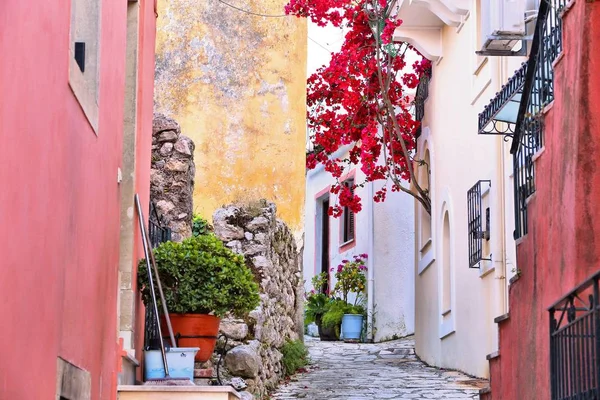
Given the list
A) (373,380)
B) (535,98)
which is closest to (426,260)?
(373,380)

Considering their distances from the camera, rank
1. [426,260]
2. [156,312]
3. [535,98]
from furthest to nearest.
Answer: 1. [426,260]
2. [535,98]
3. [156,312]

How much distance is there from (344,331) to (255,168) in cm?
521

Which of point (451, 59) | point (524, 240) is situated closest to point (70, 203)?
point (524, 240)

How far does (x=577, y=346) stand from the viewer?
705 centimetres

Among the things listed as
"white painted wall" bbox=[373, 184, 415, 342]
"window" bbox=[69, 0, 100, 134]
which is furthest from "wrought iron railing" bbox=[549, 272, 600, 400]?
"white painted wall" bbox=[373, 184, 415, 342]

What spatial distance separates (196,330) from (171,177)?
9.84ft

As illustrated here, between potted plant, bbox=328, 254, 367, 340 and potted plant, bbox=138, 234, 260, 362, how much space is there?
1343 centimetres

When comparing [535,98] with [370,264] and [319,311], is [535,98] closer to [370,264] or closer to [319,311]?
[370,264]

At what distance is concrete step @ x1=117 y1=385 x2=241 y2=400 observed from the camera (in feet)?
25.7

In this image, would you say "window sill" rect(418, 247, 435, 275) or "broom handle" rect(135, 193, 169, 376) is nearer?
"broom handle" rect(135, 193, 169, 376)

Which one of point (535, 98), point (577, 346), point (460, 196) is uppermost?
point (460, 196)

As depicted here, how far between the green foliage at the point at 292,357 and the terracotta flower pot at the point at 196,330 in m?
5.58

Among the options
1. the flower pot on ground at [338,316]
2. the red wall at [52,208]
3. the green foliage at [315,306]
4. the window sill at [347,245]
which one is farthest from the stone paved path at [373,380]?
the window sill at [347,245]

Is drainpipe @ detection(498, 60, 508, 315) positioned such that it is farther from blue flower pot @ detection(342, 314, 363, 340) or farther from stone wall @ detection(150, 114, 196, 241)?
blue flower pot @ detection(342, 314, 363, 340)
